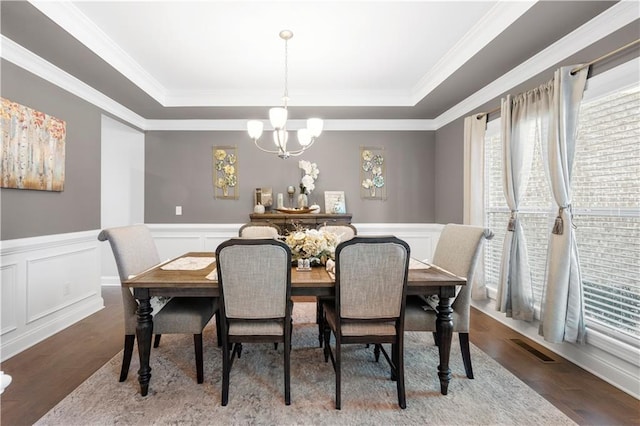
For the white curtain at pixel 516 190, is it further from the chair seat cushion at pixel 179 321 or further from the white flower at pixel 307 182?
the chair seat cushion at pixel 179 321

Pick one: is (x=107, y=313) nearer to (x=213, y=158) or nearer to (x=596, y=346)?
(x=213, y=158)

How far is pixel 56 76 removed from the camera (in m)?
2.86

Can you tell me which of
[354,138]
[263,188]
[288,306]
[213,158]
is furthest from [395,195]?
[288,306]

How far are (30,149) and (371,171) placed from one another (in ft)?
12.2

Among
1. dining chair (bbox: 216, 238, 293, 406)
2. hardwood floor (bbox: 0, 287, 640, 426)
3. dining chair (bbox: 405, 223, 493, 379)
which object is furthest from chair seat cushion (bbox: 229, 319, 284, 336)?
hardwood floor (bbox: 0, 287, 640, 426)

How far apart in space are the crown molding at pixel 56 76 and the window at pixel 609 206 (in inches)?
170

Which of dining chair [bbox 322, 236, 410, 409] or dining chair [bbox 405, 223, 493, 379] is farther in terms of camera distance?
dining chair [bbox 405, 223, 493, 379]

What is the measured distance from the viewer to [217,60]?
3014 millimetres

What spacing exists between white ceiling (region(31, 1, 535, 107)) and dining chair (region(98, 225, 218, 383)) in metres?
1.59

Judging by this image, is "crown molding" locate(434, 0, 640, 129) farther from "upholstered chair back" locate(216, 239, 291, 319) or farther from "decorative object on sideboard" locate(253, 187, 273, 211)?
"decorative object on sideboard" locate(253, 187, 273, 211)

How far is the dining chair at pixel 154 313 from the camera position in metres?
2.00

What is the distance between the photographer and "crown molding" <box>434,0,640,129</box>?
1966mm

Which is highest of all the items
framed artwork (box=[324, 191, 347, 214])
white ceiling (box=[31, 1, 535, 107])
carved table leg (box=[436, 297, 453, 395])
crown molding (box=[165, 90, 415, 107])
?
white ceiling (box=[31, 1, 535, 107])

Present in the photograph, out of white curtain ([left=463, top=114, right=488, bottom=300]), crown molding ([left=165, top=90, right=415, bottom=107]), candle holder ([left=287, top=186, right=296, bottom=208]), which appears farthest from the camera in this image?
candle holder ([left=287, top=186, right=296, bottom=208])
